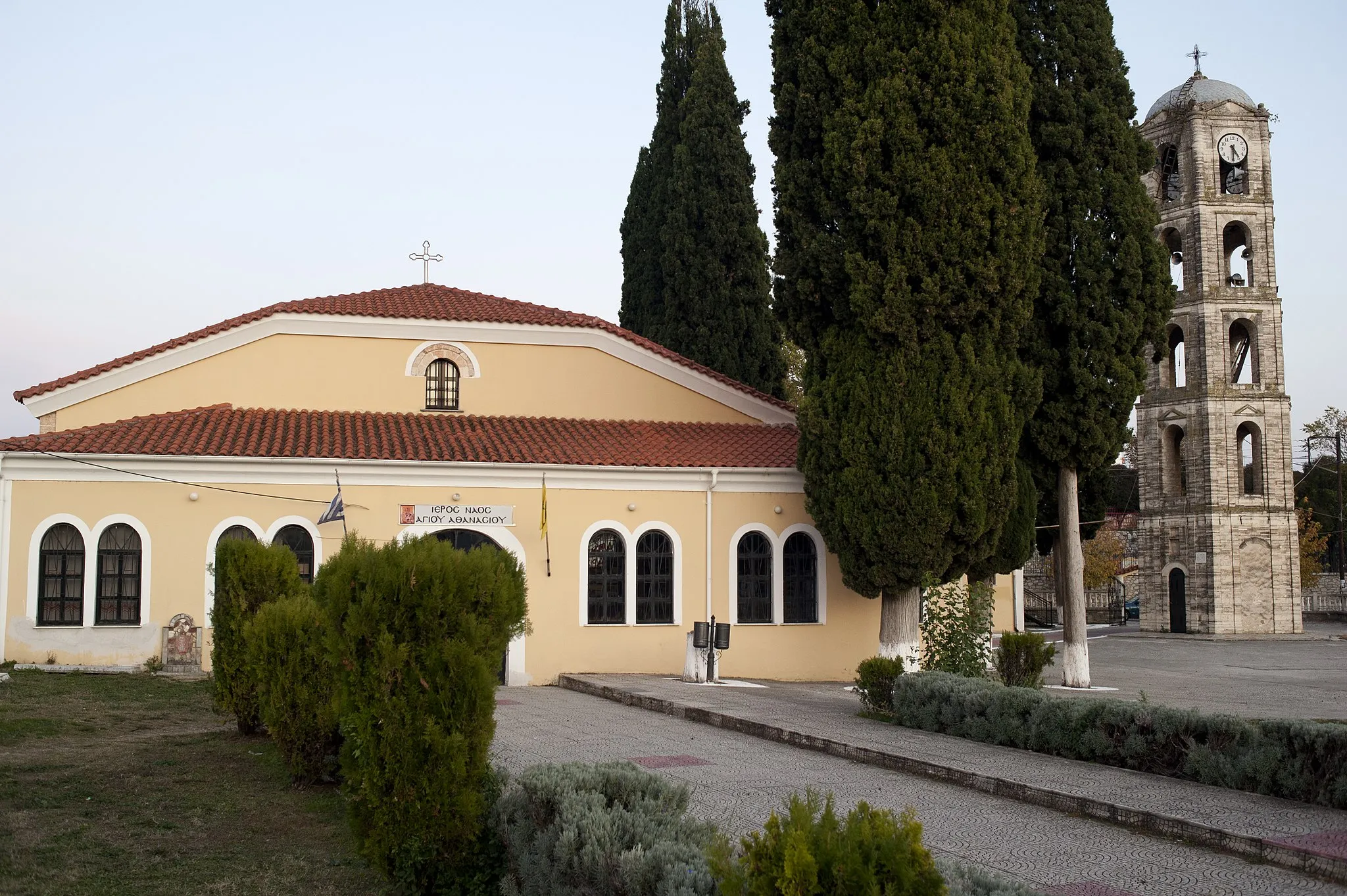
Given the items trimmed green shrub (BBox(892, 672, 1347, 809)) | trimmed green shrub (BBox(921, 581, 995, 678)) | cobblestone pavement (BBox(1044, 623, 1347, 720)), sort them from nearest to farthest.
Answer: trimmed green shrub (BBox(892, 672, 1347, 809)) < trimmed green shrub (BBox(921, 581, 995, 678)) < cobblestone pavement (BBox(1044, 623, 1347, 720))

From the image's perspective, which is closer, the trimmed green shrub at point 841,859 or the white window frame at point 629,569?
the trimmed green shrub at point 841,859

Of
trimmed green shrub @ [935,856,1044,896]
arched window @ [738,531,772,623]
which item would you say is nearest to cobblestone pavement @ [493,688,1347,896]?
trimmed green shrub @ [935,856,1044,896]

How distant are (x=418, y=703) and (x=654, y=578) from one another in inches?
544

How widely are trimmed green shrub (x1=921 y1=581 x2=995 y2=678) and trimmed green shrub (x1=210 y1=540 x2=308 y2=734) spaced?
7.35m

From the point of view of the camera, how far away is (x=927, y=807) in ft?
27.6

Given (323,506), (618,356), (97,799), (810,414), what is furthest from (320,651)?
(618,356)

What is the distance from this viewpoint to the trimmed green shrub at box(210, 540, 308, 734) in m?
11.9

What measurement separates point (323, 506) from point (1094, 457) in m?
12.5

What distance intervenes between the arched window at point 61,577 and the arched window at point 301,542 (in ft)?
9.63

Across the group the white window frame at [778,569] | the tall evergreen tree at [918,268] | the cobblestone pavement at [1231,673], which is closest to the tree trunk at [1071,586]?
the cobblestone pavement at [1231,673]

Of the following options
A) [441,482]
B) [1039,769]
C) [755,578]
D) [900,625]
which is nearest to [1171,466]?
[755,578]

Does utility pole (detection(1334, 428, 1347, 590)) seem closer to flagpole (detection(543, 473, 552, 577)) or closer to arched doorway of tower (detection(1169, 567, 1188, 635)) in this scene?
arched doorway of tower (detection(1169, 567, 1188, 635))

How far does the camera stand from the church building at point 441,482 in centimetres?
1794

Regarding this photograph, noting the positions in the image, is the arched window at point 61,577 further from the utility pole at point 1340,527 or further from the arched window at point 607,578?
the utility pole at point 1340,527
